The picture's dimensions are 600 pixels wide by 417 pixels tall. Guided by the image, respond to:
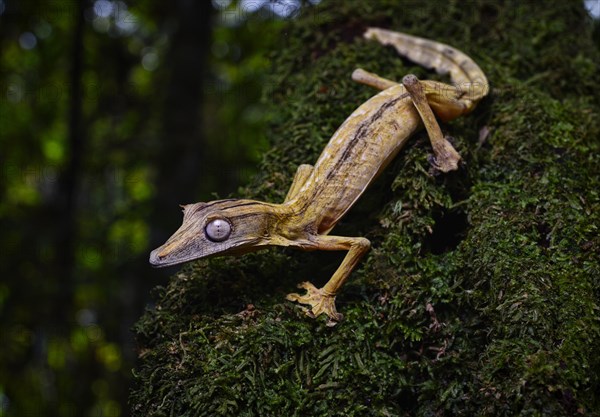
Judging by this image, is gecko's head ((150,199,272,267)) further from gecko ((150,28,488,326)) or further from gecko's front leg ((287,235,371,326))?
gecko's front leg ((287,235,371,326))

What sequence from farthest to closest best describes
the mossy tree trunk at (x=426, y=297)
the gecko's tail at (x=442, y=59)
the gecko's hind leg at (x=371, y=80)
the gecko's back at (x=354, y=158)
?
the gecko's hind leg at (x=371, y=80) < the gecko's tail at (x=442, y=59) < the gecko's back at (x=354, y=158) < the mossy tree trunk at (x=426, y=297)

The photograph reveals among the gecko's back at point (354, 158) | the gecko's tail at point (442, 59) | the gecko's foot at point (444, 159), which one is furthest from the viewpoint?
the gecko's tail at point (442, 59)

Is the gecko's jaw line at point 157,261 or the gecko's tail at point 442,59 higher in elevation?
the gecko's tail at point 442,59

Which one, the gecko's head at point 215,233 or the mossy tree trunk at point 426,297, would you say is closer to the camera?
the mossy tree trunk at point 426,297

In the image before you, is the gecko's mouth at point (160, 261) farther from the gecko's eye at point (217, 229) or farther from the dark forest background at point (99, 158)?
the dark forest background at point (99, 158)

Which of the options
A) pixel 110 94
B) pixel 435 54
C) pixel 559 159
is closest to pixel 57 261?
pixel 110 94

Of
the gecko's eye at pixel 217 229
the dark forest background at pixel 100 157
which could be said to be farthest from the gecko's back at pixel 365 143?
the dark forest background at pixel 100 157

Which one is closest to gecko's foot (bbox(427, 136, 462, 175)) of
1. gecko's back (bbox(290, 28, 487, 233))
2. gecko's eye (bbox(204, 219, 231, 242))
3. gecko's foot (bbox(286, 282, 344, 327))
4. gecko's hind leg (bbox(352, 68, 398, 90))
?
gecko's back (bbox(290, 28, 487, 233))
